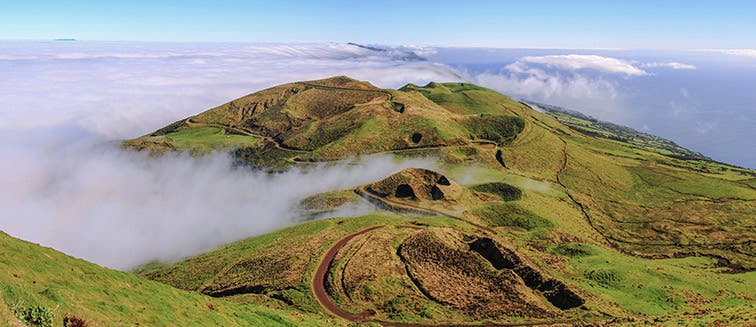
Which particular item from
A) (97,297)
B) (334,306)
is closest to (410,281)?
(334,306)

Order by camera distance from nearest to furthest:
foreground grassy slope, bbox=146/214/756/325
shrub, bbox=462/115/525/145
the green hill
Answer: the green hill < foreground grassy slope, bbox=146/214/756/325 < shrub, bbox=462/115/525/145

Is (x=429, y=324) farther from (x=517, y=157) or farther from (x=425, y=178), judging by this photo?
(x=517, y=157)

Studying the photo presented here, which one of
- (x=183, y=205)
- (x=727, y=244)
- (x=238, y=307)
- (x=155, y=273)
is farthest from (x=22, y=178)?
(x=727, y=244)

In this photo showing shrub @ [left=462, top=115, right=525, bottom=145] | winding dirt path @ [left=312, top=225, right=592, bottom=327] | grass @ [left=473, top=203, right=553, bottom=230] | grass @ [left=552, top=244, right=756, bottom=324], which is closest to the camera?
winding dirt path @ [left=312, top=225, right=592, bottom=327]

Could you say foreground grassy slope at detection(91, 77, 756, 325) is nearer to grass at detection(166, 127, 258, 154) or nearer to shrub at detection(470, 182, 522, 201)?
shrub at detection(470, 182, 522, 201)

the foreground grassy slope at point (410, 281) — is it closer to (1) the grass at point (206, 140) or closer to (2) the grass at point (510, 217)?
(2) the grass at point (510, 217)

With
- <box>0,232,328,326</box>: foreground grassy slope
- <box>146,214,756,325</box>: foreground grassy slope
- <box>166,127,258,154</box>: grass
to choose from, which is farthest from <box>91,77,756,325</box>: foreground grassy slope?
<box>0,232,328,326</box>: foreground grassy slope
